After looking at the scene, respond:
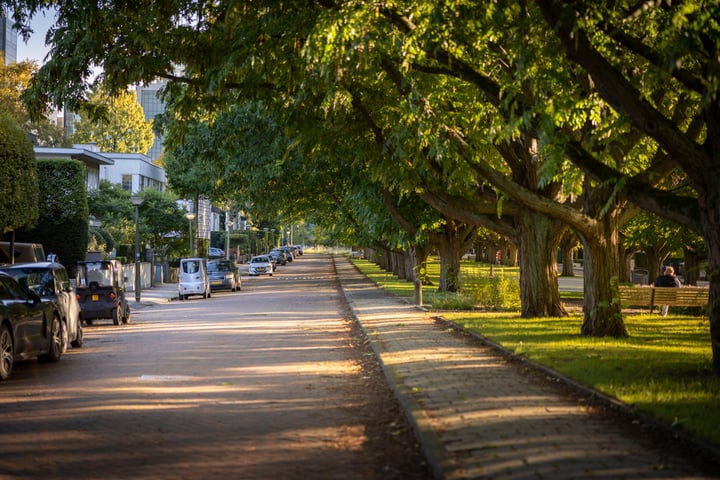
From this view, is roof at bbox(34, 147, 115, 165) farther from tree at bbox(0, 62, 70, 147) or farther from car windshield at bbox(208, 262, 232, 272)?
car windshield at bbox(208, 262, 232, 272)

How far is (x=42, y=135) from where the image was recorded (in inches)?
2798

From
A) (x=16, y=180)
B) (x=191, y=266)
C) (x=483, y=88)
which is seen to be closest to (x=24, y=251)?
(x=16, y=180)

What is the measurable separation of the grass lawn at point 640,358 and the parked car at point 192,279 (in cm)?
2061

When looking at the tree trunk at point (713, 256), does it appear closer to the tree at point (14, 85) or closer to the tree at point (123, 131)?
the tree at point (14, 85)

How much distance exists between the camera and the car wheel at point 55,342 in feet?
53.0

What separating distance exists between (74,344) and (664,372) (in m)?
11.7

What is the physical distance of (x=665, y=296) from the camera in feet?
78.2

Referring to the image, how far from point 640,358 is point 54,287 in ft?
34.0

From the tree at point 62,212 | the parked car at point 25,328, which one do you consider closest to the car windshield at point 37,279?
the parked car at point 25,328

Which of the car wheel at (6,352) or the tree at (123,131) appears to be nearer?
the car wheel at (6,352)

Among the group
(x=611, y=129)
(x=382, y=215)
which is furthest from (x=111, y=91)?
(x=382, y=215)

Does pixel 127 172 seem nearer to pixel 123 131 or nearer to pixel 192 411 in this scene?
pixel 123 131

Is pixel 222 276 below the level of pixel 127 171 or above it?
below

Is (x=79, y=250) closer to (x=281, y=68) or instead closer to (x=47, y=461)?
(x=281, y=68)
